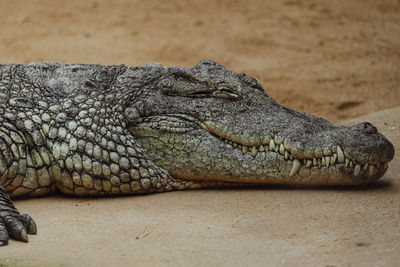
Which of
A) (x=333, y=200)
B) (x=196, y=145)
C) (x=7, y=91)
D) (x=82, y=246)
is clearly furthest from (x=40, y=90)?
(x=333, y=200)

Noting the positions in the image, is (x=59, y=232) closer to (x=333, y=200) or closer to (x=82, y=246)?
(x=82, y=246)

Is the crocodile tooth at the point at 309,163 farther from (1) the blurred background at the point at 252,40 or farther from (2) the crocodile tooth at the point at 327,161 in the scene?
(1) the blurred background at the point at 252,40

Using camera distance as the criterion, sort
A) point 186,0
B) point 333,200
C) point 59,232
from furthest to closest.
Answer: point 186,0 → point 333,200 → point 59,232

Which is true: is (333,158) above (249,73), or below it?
below

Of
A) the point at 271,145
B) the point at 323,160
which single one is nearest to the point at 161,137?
the point at 271,145

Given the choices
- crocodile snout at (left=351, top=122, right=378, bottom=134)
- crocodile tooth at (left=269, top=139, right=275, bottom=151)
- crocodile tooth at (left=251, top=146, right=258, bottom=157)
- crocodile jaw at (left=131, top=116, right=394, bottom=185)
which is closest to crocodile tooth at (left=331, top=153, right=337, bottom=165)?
crocodile jaw at (left=131, top=116, right=394, bottom=185)

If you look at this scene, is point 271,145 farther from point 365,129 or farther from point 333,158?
point 365,129
